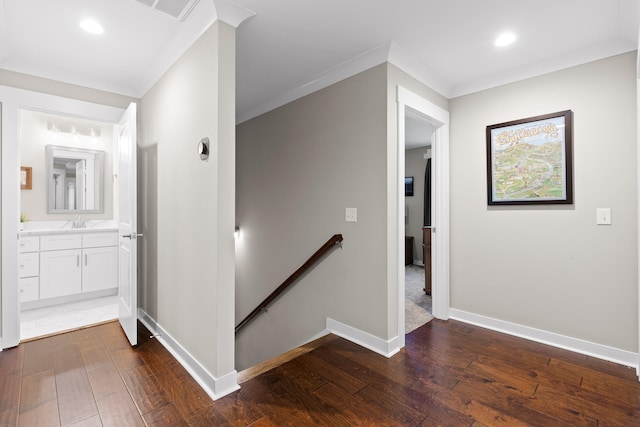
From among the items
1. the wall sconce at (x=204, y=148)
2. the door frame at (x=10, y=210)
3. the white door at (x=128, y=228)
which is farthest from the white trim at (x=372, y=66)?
the door frame at (x=10, y=210)

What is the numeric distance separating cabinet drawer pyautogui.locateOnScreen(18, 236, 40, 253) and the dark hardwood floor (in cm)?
160

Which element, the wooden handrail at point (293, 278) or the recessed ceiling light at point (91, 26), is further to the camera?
the wooden handrail at point (293, 278)

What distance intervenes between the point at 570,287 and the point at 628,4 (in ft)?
6.33

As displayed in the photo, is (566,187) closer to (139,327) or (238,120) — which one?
(238,120)

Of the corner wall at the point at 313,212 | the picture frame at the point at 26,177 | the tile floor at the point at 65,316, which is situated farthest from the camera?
the picture frame at the point at 26,177

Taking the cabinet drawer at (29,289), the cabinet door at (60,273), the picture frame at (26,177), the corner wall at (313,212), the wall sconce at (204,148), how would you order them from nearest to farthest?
the wall sconce at (204,148), the corner wall at (313,212), the cabinet drawer at (29,289), the cabinet door at (60,273), the picture frame at (26,177)

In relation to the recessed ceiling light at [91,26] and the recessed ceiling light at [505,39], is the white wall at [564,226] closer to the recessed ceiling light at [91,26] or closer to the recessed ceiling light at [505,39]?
the recessed ceiling light at [505,39]

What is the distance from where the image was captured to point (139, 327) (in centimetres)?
291

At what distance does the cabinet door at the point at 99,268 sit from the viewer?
3.96 meters

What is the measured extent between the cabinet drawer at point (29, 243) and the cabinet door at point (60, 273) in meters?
0.10

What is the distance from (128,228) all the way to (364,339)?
2.17 m

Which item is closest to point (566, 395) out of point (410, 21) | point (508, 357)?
point (508, 357)

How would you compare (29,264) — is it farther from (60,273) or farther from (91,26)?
(91,26)

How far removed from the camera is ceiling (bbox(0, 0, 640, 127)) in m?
1.89
